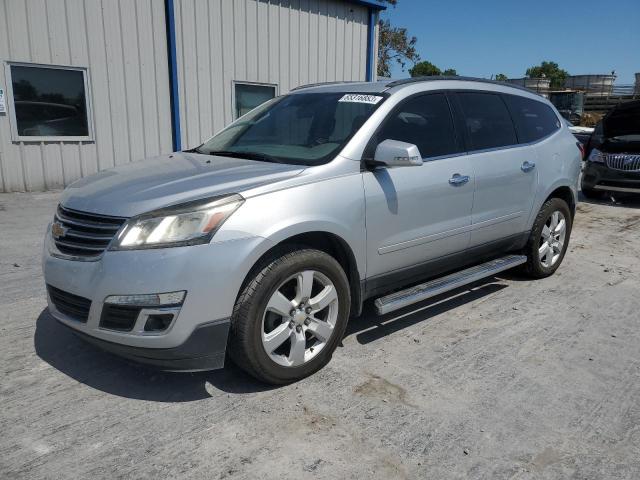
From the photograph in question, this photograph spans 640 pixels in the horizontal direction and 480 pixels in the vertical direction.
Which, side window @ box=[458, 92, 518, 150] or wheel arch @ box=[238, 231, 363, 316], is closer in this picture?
wheel arch @ box=[238, 231, 363, 316]

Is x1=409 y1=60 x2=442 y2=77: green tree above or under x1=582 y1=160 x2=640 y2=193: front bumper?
above

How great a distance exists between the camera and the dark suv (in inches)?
356

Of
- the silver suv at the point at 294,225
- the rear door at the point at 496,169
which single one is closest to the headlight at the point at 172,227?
the silver suv at the point at 294,225

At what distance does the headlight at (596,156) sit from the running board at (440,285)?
5916 mm

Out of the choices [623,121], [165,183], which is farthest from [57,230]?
[623,121]

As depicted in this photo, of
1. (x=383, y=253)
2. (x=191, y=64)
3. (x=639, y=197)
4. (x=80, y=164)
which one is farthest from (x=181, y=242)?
(x=639, y=197)

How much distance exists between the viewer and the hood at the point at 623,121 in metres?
9.59

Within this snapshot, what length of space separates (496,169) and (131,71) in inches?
305

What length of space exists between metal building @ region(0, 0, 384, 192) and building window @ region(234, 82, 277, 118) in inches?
1.0

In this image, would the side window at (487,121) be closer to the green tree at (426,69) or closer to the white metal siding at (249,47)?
the white metal siding at (249,47)

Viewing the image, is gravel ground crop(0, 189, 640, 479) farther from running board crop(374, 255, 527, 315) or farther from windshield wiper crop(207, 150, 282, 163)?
windshield wiper crop(207, 150, 282, 163)

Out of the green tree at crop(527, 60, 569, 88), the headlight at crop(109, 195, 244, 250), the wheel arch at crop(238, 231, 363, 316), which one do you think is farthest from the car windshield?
the green tree at crop(527, 60, 569, 88)

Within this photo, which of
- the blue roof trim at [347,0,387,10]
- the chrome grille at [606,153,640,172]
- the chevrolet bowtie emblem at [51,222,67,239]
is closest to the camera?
the chevrolet bowtie emblem at [51,222,67,239]

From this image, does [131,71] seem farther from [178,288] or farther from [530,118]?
[178,288]
